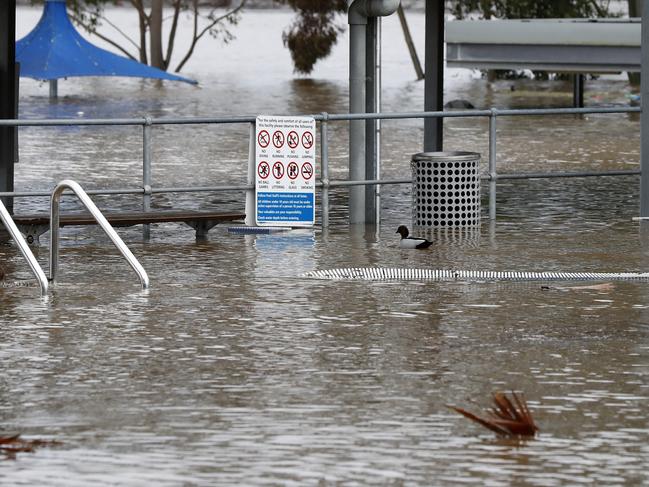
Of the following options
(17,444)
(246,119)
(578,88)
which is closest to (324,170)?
(246,119)

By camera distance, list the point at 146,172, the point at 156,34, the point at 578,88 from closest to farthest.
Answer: the point at 146,172, the point at 578,88, the point at 156,34

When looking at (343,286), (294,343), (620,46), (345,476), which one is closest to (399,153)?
(620,46)

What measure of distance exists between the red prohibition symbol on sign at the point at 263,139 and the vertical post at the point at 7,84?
222 centimetres

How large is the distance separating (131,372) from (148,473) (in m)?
2.00

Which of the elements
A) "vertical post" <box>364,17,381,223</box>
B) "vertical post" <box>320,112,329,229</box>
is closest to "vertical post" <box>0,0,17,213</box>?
"vertical post" <box>320,112,329,229</box>

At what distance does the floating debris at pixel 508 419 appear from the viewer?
7055mm

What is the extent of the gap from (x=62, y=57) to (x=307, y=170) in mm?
19958

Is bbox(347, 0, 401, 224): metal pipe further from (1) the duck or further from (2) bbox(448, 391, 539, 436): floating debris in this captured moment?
(2) bbox(448, 391, 539, 436): floating debris

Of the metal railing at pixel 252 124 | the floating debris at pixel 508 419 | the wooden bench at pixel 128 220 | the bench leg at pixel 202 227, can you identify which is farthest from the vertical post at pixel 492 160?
the floating debris at pixel 508 419

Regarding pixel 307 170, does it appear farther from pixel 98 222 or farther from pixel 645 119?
pixel 98 222

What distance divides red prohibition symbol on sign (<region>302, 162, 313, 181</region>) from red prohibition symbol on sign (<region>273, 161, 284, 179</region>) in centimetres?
19

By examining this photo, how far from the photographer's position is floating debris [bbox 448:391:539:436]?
7.05 meters

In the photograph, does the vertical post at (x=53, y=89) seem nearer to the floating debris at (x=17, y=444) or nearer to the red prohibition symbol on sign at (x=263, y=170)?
the red prohibition symbol on sign at (x=263, y=170)

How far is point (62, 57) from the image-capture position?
34.1 meters
